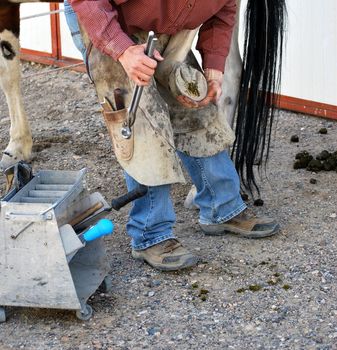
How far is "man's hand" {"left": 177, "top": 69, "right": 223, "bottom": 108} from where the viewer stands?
3.18 m

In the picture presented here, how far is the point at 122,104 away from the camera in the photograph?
10.3ft

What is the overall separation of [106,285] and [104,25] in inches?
33.9

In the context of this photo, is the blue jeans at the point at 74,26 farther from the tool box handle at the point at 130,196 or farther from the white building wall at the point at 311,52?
the white building wall at the point at 311,52

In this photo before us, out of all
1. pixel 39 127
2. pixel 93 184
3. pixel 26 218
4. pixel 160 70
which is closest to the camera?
pixel 26 218

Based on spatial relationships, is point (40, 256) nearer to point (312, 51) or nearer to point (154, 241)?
point (154, 241)

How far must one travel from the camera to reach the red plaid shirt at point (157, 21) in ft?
9.58

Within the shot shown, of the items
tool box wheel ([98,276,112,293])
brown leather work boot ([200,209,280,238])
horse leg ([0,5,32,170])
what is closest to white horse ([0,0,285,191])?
brown leather work boot ([200,209,280,238])

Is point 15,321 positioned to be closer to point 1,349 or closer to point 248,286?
Answer: point 1,349

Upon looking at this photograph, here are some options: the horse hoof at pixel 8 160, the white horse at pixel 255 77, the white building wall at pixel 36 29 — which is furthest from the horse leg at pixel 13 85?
the white building wall at pixel 36 29

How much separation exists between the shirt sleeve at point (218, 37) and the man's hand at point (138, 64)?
18.1 inches

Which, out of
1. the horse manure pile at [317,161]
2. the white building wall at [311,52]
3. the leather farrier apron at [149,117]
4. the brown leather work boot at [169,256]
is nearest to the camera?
the leather farrier apron at [149,117]

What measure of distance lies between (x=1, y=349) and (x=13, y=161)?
1.72 metres

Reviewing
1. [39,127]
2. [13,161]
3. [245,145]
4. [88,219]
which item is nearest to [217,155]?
[245,145]

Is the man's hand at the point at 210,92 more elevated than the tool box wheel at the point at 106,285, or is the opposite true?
the man's hand at the point at 210,92
